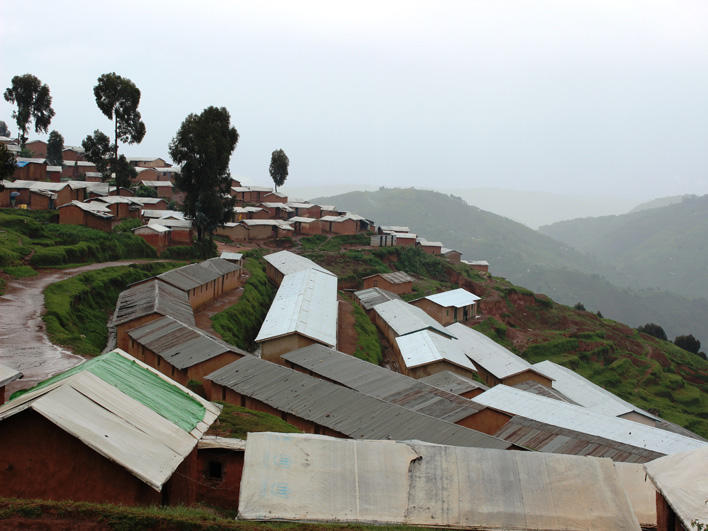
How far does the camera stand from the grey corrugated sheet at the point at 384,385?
26.3 meters

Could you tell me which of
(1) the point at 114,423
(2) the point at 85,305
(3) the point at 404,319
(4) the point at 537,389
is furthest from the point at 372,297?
(1) the point at 114,423

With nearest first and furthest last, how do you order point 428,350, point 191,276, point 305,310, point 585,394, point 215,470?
point 215,470 → point 428,350 → point 305,310 → point 191,276 → point 585,394

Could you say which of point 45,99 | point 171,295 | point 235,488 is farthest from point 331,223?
point 235,488

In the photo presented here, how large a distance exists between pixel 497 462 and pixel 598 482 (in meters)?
2.37

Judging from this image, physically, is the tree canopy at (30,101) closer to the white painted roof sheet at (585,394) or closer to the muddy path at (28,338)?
the muddy path at (28,338)

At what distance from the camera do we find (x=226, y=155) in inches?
2137

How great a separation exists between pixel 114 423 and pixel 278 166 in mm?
84940

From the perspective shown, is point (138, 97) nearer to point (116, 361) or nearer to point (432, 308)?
point (432, 308)

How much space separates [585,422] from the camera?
1111 inches

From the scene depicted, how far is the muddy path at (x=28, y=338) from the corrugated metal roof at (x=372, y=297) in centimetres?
2880

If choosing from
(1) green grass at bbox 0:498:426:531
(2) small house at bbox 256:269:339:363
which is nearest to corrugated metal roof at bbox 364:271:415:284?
(2) small house at bbox 256:269:339:363

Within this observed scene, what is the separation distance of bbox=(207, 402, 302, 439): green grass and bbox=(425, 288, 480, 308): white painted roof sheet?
4104 cm

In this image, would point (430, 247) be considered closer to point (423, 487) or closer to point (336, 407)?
point (336, 407)

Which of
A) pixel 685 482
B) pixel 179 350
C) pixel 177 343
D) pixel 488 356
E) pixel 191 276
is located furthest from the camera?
pixel 488 356
